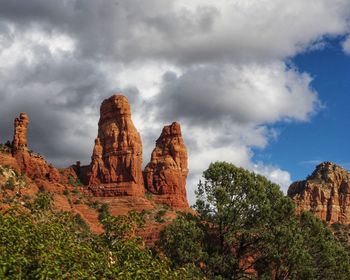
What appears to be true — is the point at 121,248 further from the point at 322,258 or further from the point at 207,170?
the point at 322,258

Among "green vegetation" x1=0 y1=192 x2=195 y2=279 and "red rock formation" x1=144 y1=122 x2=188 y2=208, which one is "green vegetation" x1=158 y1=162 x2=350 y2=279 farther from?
"red rock formation" x1=144 y1=122 x2=188 y2=208

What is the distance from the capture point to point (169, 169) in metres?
161

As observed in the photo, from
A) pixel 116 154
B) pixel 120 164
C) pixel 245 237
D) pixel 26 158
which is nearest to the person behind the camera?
pixel 245 237

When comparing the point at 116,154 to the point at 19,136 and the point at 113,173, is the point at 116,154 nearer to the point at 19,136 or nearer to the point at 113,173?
the point at 113,173

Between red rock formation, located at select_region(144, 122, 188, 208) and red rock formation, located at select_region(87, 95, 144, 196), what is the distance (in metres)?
6.98

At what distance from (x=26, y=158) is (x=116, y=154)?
27.1 meters

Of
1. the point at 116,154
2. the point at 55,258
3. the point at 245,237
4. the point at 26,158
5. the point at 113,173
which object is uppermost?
the point at 116,154

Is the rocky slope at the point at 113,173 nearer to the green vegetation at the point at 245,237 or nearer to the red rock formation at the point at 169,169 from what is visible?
the red rock formation at the point at 169,169

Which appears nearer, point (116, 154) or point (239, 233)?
point (239, 233)

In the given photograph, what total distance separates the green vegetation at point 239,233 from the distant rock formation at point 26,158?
9155cm

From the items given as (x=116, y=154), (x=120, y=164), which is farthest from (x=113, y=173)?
(x=116, y=154)

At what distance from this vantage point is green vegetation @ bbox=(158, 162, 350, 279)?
53.4 metres

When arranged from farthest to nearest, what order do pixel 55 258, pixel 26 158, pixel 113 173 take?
pixel 113 173 < pixel 26 158 < pixel 55 258

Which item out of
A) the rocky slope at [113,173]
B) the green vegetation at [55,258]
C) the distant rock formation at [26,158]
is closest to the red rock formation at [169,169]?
the rocky slope at [113,173]
